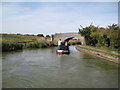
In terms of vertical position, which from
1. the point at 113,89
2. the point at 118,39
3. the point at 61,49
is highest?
the point at 118,39

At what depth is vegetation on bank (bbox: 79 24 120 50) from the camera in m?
22.4

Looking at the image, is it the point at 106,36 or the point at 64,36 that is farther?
the point at 64,36

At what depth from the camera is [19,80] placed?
1059cm

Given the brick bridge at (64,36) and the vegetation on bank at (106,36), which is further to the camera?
the brick bridge at (64,36)

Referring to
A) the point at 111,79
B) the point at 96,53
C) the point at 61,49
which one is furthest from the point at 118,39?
the point at 111,79

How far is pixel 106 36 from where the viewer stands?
27562 mm

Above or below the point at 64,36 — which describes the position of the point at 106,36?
below

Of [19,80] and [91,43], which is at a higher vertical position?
[91,43]

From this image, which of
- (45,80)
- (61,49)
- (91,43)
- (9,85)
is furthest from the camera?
(91,43)

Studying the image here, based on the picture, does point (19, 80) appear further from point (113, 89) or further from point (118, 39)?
point (118, 39)

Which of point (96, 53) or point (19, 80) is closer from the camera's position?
point (19, 80)

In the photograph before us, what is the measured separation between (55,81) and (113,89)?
3913 mm

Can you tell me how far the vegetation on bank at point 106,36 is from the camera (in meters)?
22.4

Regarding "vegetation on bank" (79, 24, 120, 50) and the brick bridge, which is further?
the brick bridge
